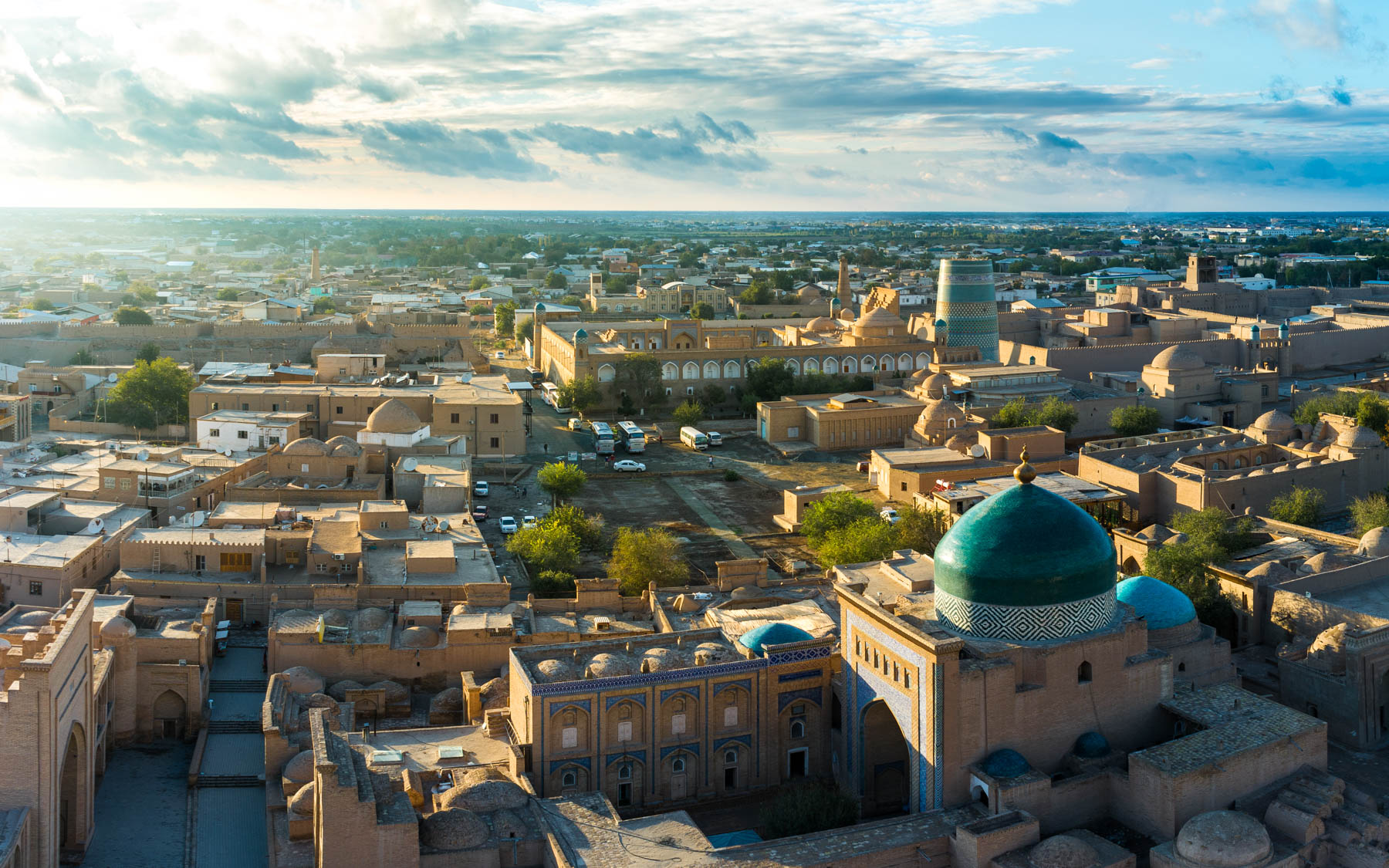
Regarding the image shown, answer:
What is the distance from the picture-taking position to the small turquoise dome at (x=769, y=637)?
19.4m

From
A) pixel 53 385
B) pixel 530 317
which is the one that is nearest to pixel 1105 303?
pixel 530 317

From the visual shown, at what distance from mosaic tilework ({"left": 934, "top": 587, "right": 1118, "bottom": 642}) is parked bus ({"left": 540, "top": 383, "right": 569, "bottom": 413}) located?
31.6 meters

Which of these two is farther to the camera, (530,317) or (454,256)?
(454,256)

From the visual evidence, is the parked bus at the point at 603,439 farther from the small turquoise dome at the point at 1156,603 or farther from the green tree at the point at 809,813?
the green tree at the point at 809,813

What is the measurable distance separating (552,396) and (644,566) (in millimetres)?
25271

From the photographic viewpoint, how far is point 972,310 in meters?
53.2

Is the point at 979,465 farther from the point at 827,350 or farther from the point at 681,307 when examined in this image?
the point at 681,307

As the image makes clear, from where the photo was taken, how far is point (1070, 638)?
57.5ft

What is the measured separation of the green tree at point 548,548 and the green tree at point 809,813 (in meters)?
10.5

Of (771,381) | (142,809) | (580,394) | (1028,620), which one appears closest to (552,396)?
(580,394)

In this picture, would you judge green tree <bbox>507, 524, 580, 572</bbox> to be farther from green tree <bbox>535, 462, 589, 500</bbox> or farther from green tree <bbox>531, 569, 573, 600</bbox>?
green tree <bbox>535, 462, 589, 500</bbox>

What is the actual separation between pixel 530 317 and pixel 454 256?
74206 millimetres

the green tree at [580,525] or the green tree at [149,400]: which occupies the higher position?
the green tree at [149,400]

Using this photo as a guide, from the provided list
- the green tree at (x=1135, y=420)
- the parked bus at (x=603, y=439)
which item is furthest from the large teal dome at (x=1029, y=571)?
the green tree at (x=1135, y=420)
